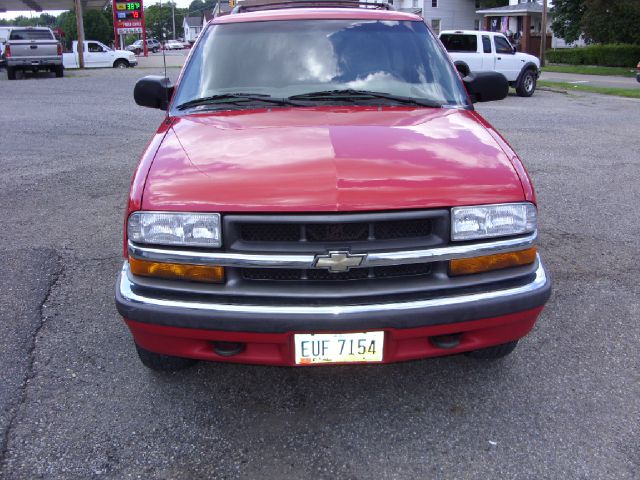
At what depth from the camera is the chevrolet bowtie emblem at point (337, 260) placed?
7.94 ft

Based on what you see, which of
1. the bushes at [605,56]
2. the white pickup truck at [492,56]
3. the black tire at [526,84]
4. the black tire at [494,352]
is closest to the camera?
the black tire at [494,352]

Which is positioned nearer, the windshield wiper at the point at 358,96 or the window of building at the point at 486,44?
the windshield wiper at the point at 358,96

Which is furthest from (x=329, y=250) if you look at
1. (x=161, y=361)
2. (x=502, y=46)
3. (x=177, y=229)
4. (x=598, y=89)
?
(x=598, y=89)

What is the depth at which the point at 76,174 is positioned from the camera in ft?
24.8

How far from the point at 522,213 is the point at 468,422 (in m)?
0.98

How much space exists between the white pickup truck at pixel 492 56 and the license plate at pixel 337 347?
15825mm

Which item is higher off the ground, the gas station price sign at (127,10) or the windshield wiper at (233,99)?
the gas station price sign at (127,10)

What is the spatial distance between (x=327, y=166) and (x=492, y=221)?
0.74 meters

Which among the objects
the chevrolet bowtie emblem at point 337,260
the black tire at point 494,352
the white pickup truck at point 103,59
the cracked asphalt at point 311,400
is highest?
the white pickup truck at point 103,59

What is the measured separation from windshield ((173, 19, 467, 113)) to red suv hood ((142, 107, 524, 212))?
1.57ft

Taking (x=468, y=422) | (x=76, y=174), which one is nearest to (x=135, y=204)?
(x=468, y=422)

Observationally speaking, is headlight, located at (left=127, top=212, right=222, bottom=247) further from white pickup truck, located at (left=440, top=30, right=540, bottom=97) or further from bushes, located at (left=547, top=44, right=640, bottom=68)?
bushes, located at (left=547, top=44, right=640, bottom=68)

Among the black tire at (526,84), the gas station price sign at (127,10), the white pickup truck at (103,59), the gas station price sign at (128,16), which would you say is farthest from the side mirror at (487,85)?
the gas station price sign at (127,10)

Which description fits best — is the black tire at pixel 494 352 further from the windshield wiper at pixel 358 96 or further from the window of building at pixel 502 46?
the window of building at pixel 502 46
